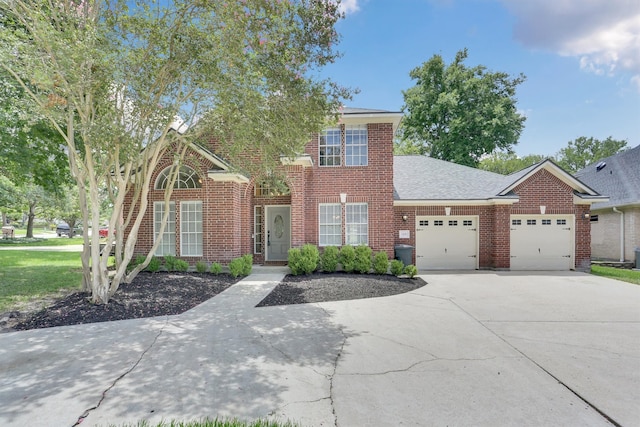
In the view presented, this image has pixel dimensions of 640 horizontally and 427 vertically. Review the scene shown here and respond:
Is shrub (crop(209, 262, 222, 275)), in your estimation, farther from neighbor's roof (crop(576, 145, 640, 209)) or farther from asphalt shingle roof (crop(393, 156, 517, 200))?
neighbor's roof (crop(576, 145, 640, 209))

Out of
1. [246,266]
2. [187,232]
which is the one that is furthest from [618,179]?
[187,232]

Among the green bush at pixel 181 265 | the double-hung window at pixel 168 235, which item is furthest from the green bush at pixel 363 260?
the double-hung window at pixel 168 235

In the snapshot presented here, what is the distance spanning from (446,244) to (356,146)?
539 cm

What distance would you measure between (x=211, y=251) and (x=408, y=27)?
32.2 feet

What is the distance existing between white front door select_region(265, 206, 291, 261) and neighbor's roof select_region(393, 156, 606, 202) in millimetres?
4555

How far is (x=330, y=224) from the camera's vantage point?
476 inches

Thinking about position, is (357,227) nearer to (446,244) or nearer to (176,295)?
(446,244)

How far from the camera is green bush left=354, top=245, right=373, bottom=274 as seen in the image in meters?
10.9

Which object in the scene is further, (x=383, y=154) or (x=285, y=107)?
(x=383, y=154)

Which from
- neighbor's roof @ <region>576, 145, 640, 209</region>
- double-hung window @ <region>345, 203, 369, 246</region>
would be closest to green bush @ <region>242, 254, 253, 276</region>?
double-hung window @ <region>345, 203, 369, 246</region>

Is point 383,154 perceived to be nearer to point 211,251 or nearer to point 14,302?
point 211,251

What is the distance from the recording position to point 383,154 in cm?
1189

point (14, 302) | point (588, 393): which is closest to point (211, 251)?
point (14, 302)

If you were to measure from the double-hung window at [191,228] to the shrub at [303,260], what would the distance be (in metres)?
3.47
